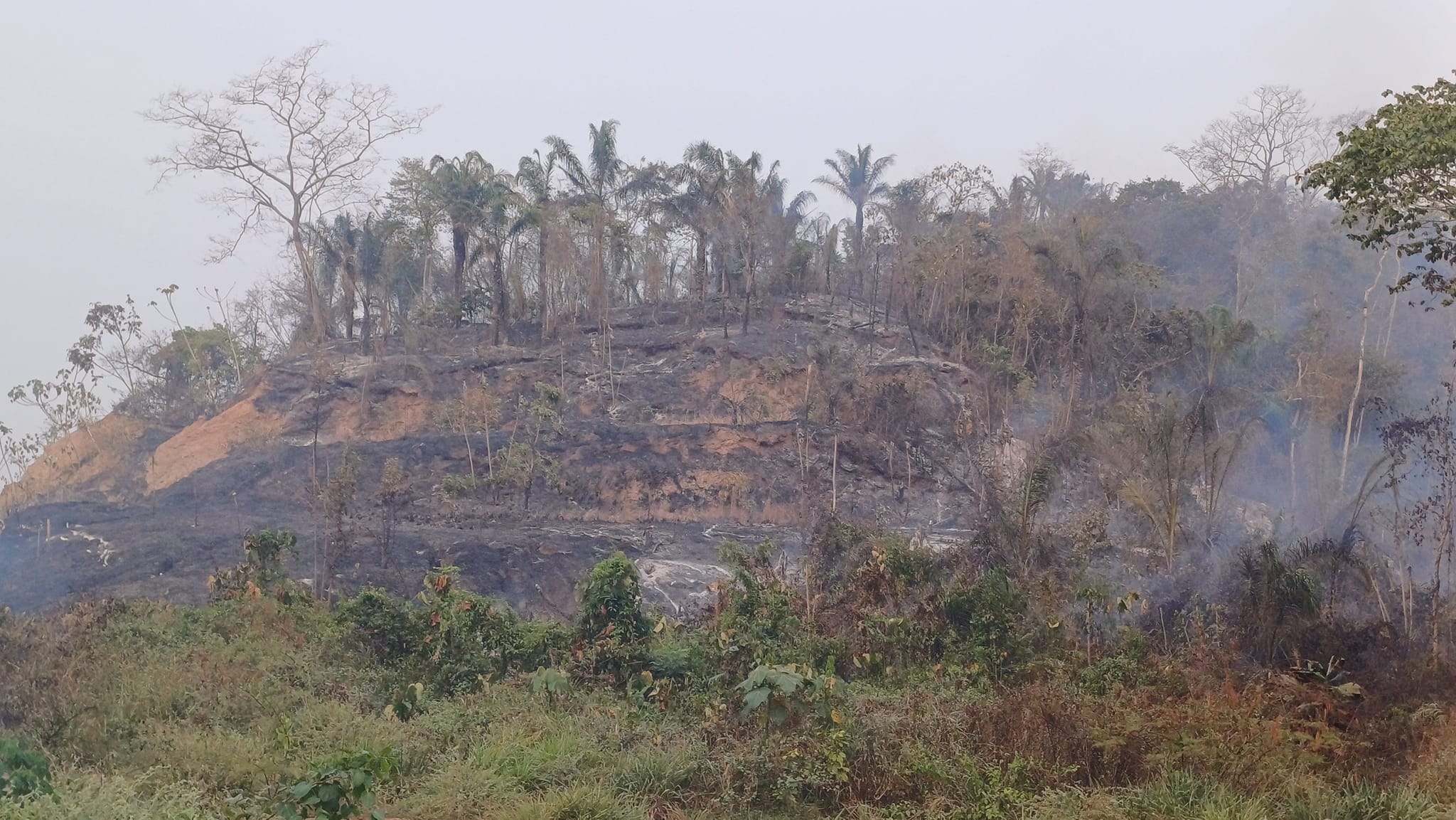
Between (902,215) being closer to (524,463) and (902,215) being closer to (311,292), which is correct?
(524,463)

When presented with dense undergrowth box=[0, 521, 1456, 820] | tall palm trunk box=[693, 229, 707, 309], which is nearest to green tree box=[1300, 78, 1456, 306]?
dense undergrowth box=[0, 521, 1456, 820]

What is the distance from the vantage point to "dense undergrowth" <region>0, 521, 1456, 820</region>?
237 inches

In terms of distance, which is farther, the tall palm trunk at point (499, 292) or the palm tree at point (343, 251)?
the palm tree at point (343, 251)

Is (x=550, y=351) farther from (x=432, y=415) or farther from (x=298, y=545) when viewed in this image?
(x=298, y=545)

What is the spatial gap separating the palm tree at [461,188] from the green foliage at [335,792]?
2733 cm

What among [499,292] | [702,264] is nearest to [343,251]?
[499,292]

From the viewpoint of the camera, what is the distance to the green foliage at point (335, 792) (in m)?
4.94

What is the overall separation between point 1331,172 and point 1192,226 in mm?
26254

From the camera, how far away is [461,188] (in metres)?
31.2

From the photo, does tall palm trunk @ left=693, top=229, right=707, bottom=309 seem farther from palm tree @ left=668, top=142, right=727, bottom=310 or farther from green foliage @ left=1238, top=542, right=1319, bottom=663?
green foliage @ left=1238, top=542, right=1319, bottom=663

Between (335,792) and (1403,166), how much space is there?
7834 millimetres

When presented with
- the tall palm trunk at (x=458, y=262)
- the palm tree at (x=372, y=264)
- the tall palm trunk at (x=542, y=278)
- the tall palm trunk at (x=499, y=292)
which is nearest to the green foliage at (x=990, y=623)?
the tall palm trunk at (x=542, y=278)

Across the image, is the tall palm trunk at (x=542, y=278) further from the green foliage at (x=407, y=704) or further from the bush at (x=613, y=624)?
the green foliage at (x=407, y=704)

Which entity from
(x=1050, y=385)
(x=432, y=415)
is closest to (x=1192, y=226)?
(x=1050, y=385)
